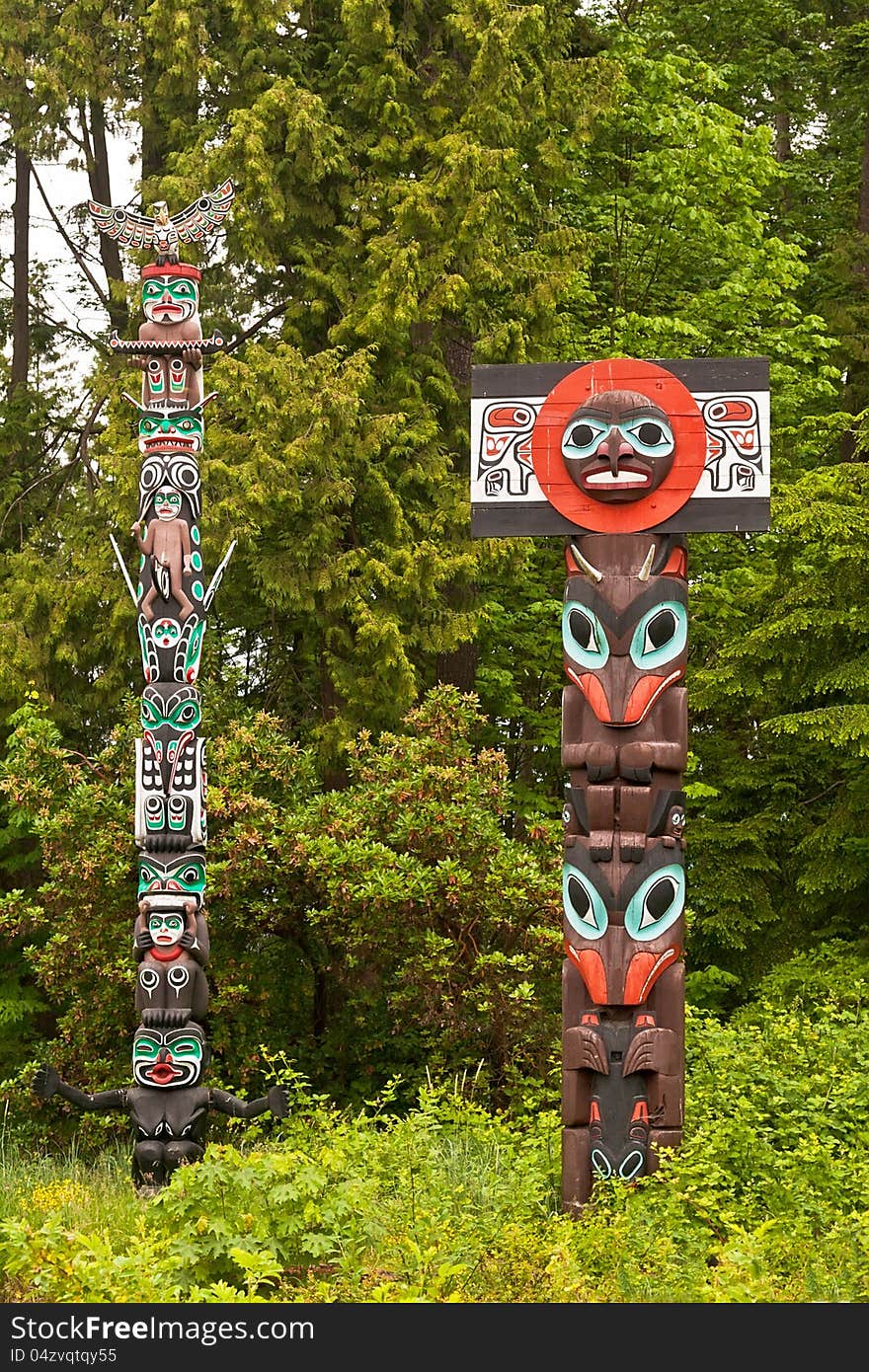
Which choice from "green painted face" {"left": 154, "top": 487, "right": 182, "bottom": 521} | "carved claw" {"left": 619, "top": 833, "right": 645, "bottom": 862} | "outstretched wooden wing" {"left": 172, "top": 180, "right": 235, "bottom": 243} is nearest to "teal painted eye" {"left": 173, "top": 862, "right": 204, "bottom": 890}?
"green painted face" {"left": 154, "top": 487, "right": 182, "bottom": 521}

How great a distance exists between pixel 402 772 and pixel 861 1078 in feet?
14.8

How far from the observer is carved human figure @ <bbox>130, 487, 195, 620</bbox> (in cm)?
1062

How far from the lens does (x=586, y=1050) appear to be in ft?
27.3

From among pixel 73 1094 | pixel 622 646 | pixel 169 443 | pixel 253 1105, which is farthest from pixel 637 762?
pixel 169 443

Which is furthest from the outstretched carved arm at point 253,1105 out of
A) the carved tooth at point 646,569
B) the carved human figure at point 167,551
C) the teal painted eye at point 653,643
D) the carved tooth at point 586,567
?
the carved tooth at point 646,569

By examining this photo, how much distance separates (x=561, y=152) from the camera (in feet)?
56.4

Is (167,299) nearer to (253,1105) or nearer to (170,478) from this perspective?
(170,478)

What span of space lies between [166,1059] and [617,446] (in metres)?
4.43

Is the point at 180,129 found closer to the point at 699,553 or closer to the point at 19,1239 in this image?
the point at 699,553

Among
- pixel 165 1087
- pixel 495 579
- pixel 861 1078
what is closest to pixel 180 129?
pixel 495 579

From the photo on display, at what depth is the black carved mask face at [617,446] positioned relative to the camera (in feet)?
28.7

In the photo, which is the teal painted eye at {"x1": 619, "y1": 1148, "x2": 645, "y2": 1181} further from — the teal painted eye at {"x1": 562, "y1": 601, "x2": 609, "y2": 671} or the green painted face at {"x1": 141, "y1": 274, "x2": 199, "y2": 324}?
the green painted face at {"x1": 141, "y1": 274, "x2": 199, "y2": 324}

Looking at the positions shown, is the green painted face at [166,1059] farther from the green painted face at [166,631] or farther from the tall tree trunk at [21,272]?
the tall tree trunk at [21,272]

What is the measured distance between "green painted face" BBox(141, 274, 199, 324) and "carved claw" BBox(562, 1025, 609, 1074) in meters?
5.31
